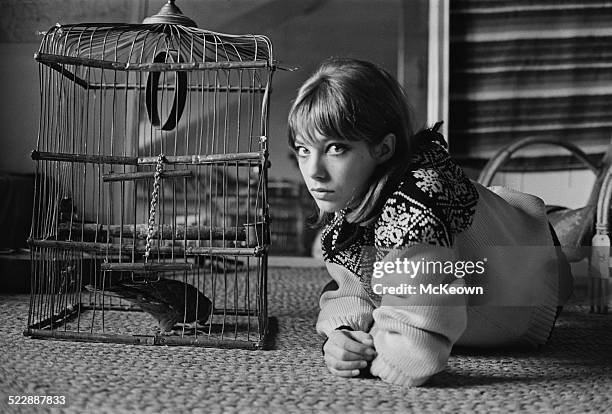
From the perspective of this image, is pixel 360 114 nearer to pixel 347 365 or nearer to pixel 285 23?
pixel 347 365

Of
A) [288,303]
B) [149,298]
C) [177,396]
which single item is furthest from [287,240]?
[177,396]

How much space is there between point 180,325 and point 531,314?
707 millimetres

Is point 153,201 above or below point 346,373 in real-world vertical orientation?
above

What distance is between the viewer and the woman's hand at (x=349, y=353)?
1.02 metres

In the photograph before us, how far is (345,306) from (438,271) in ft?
0.79

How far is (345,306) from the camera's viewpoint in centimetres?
117

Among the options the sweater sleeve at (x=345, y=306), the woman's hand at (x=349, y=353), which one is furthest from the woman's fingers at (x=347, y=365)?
the sweater sleeve at (x=345, y=306)

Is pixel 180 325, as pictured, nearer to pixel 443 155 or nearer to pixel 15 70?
pixel 443 155

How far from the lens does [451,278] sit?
3.25 ft

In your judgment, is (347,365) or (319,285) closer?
(347,365)

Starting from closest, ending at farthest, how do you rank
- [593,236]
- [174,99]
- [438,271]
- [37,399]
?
[37,399] < [438,271] < [174,99] < [593,236]

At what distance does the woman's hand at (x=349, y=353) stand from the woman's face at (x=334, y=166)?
0.21 m

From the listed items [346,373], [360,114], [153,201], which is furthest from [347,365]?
[153,201]

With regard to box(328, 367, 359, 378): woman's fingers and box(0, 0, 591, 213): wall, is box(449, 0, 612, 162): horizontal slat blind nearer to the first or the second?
box(0, 0, 591, 213): wall
